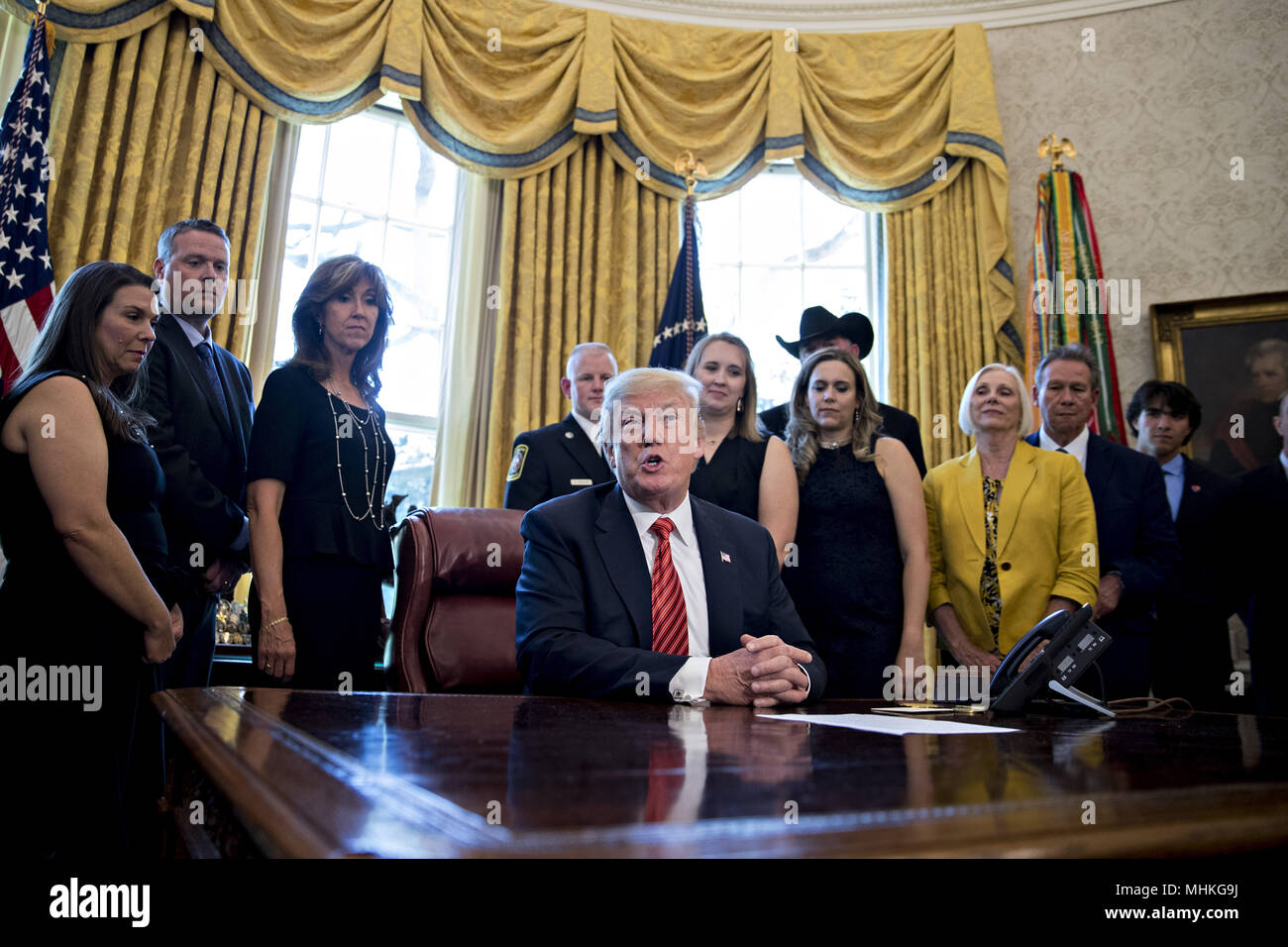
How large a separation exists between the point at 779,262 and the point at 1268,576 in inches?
136

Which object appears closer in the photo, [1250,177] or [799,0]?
[1250,177]

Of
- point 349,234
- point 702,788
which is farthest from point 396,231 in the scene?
point 702,788

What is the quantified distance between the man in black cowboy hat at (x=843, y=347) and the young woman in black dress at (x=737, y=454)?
0.26 m

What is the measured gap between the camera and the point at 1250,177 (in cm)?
523

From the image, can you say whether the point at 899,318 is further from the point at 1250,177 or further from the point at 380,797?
the point at 380,797

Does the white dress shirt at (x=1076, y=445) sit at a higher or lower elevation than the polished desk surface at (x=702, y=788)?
higher

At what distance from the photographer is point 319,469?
2.51 m

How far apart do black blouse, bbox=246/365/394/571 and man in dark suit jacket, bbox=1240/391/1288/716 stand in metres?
3.15

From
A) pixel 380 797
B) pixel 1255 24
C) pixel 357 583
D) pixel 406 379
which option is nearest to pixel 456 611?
pixel 357 583

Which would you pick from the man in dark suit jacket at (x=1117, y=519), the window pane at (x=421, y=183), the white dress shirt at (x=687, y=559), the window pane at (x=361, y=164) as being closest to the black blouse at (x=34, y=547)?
the white dress shirt at (x=687, y=559)

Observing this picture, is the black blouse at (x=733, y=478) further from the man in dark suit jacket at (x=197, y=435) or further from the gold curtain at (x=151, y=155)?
the gold curtain at (x=151, y=155)

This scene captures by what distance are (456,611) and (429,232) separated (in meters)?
3.69

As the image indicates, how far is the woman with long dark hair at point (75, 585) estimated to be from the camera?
184cm

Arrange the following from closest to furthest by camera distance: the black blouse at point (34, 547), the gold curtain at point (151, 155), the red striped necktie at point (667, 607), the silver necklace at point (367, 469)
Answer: the red striped necktie at point (667, 607), the black blouse at point (34, 547), the silver necklace at point (367, 469), the gold curtain at point (151, 155)
